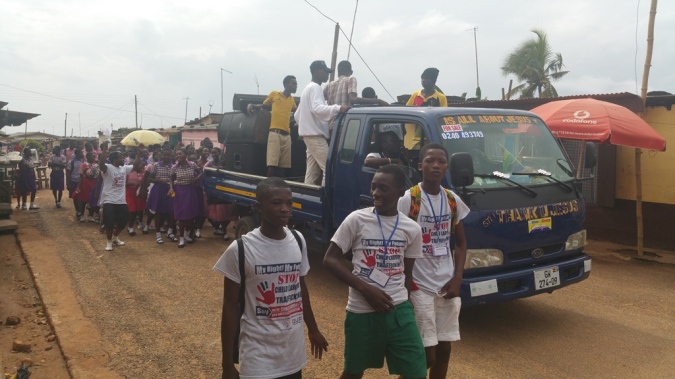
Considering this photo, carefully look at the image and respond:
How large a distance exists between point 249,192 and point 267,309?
16.0 feet

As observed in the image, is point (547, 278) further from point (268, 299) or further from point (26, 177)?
point (26, 177)

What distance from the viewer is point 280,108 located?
7539 mm

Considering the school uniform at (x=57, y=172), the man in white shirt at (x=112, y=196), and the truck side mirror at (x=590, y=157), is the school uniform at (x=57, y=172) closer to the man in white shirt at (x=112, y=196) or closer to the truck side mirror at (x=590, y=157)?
the man in white shirt at (x=112, y=196)

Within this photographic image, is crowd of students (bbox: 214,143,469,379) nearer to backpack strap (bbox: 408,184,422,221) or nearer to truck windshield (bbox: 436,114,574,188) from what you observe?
backpack strap (bbox: 408,184,422,221)

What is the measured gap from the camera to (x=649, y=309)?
19.4ft

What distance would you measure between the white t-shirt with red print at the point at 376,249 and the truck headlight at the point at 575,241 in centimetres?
259

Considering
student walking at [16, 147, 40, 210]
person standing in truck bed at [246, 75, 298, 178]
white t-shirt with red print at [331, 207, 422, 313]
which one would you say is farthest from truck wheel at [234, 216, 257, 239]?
student walking at [16, 147, 40, 210]

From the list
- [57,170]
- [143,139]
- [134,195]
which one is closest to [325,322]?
[134,195]

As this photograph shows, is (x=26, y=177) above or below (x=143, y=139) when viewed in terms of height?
below

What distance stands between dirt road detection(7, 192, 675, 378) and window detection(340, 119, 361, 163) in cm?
157

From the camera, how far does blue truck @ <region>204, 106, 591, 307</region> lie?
14.8ft

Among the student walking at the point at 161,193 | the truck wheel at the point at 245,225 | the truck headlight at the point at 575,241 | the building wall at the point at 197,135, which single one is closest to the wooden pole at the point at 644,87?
the truck headlight at the point at 575,241

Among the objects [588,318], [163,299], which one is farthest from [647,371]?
[163,299]

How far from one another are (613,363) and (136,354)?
3.85m
